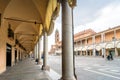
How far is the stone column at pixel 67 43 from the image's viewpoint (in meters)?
6.33

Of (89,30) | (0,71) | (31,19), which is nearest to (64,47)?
(0,71)

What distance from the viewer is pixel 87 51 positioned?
6216 cm

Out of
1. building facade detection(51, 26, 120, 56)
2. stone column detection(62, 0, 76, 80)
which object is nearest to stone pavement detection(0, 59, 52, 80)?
stone column detection(62, 0, 76, 80)

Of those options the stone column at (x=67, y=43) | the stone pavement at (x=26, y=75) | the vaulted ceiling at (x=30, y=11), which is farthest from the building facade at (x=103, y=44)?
the stone column at (x=67, y=43)

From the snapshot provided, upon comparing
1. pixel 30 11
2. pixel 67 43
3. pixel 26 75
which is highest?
pixel 30 11

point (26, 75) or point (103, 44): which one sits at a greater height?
point (103, 44)

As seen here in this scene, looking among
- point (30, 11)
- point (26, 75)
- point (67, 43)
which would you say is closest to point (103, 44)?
point (30, 11)

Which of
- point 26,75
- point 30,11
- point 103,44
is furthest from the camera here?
point 103,44

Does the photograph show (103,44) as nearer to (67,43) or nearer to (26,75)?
(26,75)

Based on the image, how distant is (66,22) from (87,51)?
56397 mm

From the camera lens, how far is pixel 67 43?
254 inches

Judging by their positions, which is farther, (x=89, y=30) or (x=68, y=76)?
(x=89, y=30)

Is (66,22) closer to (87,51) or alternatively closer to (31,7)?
(31,7)

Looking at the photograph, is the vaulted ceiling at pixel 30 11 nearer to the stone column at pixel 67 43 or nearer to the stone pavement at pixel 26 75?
the stone pavement at pixel 26 75
